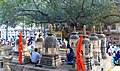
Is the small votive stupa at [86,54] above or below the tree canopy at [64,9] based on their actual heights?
below

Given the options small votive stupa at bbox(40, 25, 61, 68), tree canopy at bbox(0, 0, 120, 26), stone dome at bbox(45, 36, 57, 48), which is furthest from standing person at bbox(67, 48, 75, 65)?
tree canopy at bbox(0, 0, 120, 26)

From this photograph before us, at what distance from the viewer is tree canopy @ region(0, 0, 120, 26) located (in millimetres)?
18927

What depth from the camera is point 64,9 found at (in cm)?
1962

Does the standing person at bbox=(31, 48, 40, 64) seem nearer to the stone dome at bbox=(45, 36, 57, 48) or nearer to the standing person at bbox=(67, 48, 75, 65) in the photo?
the stone dome at bbox=(45, 36, 57, 48)

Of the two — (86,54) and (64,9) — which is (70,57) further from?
(64,9)

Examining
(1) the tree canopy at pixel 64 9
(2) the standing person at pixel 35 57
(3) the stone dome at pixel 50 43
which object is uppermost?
(1) the tree canopy at pixel 64 9

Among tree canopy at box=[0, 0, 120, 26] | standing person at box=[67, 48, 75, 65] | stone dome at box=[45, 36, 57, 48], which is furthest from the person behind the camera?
tree canopy at box=[0, 0, 120, 26]

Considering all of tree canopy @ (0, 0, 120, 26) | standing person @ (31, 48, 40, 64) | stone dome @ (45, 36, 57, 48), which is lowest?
standing person @ (31, 48, 40, 64)

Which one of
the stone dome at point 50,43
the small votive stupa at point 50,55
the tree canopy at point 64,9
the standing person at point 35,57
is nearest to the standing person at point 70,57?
the small votive stupa at point 50,55

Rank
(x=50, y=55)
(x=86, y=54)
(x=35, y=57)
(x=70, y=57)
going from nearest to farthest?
(x=86, y=54)
(x=50, y=55)
(x=70, y=57)
(x=35, y=57)

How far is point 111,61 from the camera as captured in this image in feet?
49.4

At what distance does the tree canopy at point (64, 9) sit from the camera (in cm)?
1893

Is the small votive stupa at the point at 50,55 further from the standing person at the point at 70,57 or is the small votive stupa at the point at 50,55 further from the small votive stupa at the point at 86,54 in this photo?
the small votive stupa at the point at 86,54

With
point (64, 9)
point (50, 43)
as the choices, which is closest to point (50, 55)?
point (50, 43)
